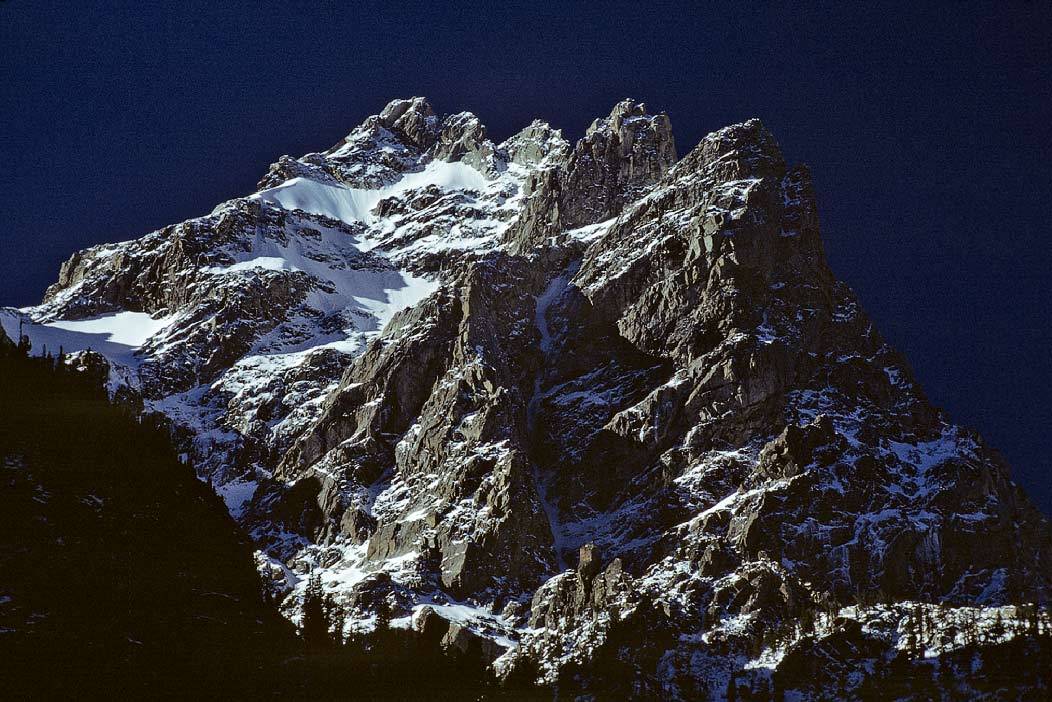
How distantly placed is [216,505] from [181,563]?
8945 millimetres

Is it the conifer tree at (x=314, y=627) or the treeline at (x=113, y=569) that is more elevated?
the conifer tree at (x=314, y=627)

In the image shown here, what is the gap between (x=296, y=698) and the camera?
88.1 m

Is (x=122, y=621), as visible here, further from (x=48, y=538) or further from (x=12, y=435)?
(x=12, y=435)

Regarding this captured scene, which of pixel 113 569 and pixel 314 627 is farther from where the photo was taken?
pixel 314 627

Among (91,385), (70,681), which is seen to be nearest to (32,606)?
(70,681)

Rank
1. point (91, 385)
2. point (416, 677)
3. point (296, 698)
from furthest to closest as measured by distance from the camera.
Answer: point (416, 677)
point (91, 385)
point (296, 698)

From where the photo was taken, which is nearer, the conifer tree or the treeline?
the treeline

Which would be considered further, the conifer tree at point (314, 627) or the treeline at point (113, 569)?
the conifer tree at point (314, 627)

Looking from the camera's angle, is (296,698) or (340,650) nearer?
(296,698)

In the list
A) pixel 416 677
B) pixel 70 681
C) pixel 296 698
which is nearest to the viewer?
pixel 70 681

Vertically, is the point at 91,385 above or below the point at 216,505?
above

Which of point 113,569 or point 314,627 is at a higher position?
point 314,627

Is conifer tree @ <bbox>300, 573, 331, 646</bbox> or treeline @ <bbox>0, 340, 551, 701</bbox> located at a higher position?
conifer tree @ <bbox>300, 573, 331, 646</bbox>

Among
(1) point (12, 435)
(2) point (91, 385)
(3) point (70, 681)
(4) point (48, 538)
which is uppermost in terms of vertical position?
(2) point (91, 385)
